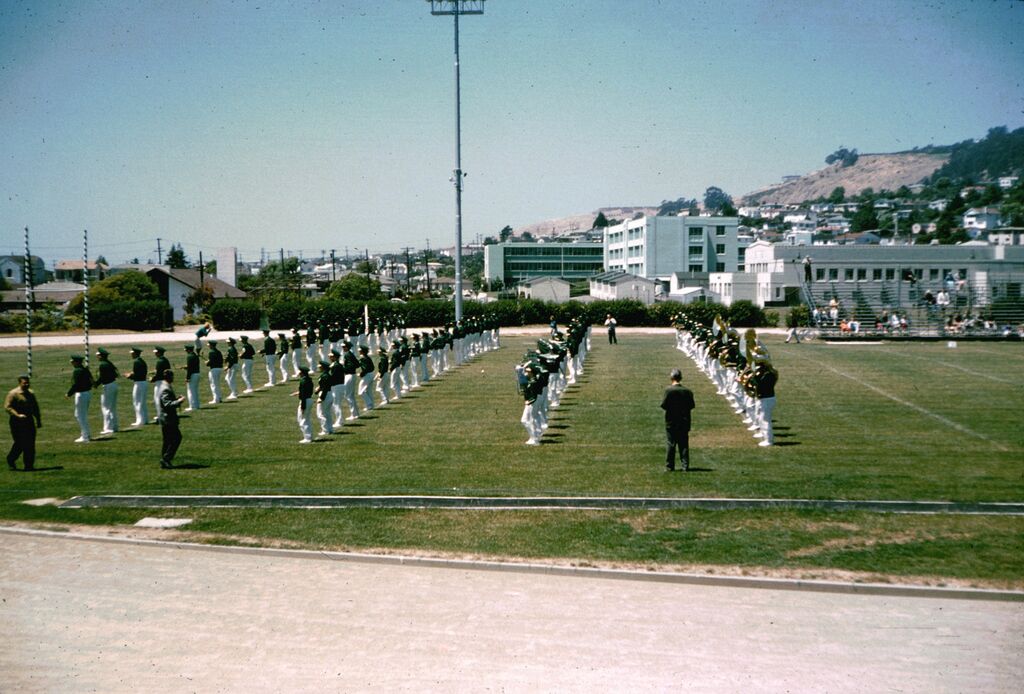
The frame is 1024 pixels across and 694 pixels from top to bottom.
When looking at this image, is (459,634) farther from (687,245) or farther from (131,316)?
(687,245)

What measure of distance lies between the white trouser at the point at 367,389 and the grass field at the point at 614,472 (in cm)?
80

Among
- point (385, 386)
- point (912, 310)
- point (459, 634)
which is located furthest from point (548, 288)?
point (459, 634)

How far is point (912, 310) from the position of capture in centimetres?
5709

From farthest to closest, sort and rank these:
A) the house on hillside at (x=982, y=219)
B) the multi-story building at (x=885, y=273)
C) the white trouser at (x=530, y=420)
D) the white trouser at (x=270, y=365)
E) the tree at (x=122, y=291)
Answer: the house on hillside at (x=982, y=219), the tree at (x=122, y=291), the multi-story building at (x=885, y=273), the white trouser at (x=270, y=365), the white trouser at (x=530, y=420)

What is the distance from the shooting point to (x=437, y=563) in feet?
34.6

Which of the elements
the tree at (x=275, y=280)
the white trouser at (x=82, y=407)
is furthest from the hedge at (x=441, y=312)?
the white trouser at (x=82, y=407)

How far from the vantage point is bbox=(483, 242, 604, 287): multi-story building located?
154 metres

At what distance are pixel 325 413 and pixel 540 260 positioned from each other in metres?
138

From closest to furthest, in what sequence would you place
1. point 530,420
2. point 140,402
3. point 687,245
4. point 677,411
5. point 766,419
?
point 677,411 → point 766,419 → point 530,420 → point 140,402 → point 687,245

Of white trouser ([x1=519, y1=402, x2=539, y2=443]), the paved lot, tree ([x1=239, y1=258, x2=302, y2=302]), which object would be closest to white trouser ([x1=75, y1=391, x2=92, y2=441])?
the paved lot

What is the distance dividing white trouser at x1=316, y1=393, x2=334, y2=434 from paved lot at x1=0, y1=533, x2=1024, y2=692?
841 centimetres

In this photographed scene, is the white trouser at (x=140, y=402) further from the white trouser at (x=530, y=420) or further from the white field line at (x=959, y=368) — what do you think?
the white field line at (x=959, y=368)

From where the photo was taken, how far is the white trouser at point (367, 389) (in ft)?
75.7

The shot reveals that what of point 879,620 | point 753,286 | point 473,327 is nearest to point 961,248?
point 753,286
